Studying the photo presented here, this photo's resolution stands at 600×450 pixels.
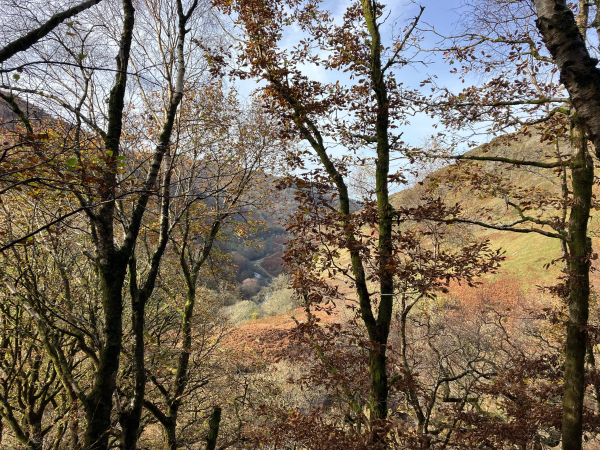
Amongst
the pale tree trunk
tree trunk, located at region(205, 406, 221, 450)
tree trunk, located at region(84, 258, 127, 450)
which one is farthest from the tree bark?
tree trunk, located at region(205, 406, 221, 450)

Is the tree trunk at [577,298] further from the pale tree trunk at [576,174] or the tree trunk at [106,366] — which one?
the tree trunk at [106,366]

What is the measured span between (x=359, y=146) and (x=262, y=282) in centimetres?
4732

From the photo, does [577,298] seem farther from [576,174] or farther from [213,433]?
[213,433]

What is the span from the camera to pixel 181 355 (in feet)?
24.5

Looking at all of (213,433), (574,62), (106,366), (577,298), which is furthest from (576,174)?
(213,433)

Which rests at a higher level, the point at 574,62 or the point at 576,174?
the point at 574,62

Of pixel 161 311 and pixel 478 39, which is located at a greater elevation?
pixel 478 39

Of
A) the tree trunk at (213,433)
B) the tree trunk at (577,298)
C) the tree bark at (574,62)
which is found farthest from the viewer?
the tree trunk at (213,433)

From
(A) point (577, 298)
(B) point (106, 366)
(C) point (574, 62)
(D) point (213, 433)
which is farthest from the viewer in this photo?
(D) point (213, 433)

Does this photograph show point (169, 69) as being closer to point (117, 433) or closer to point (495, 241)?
point (117, 433)

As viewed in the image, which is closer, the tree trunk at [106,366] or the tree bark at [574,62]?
the tree bark at [574,62]

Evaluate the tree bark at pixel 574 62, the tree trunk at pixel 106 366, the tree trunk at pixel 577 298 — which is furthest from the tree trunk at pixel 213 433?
the tree bark at pixel 574 62

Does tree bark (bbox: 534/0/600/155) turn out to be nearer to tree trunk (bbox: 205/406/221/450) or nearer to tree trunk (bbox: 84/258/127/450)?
tree trunk (bbox: 84/258/127/450)

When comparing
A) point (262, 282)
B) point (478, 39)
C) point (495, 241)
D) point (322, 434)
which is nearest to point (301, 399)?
point (322, 434)
